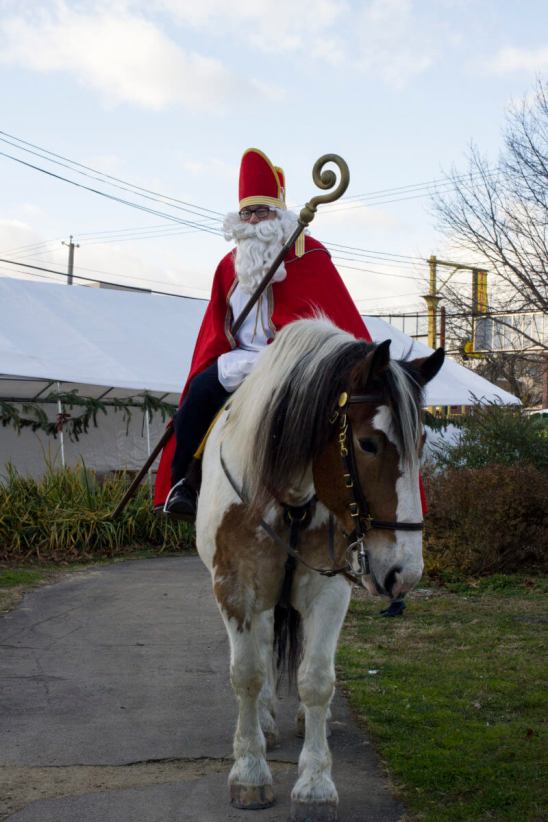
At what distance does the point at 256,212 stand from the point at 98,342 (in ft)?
31.7

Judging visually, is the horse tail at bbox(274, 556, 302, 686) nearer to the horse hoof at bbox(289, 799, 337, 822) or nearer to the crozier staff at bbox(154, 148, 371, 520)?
the crozier staff at bbox(154, 148, 371, 520)

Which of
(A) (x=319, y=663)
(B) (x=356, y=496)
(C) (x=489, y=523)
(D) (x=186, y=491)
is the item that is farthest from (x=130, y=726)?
(C) (x=489, y=523)

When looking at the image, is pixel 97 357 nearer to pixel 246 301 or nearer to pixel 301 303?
pixel 246 301

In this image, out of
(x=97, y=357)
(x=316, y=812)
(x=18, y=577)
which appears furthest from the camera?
(x=97, y=357)

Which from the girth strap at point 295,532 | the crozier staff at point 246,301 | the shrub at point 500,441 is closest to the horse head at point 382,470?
the girth strap at point 295,532

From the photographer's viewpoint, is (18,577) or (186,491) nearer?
(186,491)

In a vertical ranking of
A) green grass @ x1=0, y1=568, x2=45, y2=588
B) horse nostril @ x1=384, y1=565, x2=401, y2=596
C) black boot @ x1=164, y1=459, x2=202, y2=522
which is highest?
black boot @ x1=164, y1=459, x2=202, y2=522

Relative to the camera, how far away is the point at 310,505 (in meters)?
3.82

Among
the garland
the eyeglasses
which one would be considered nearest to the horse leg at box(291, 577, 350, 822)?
the eyeglasses

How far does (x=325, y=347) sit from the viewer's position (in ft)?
12.2

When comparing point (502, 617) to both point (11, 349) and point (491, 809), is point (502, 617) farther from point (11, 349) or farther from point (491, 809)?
point (11, 349)

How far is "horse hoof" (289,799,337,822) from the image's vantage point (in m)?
3.76

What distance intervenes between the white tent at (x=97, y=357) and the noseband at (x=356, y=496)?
31.0ft

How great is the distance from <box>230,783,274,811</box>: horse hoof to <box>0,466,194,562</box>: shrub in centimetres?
803
